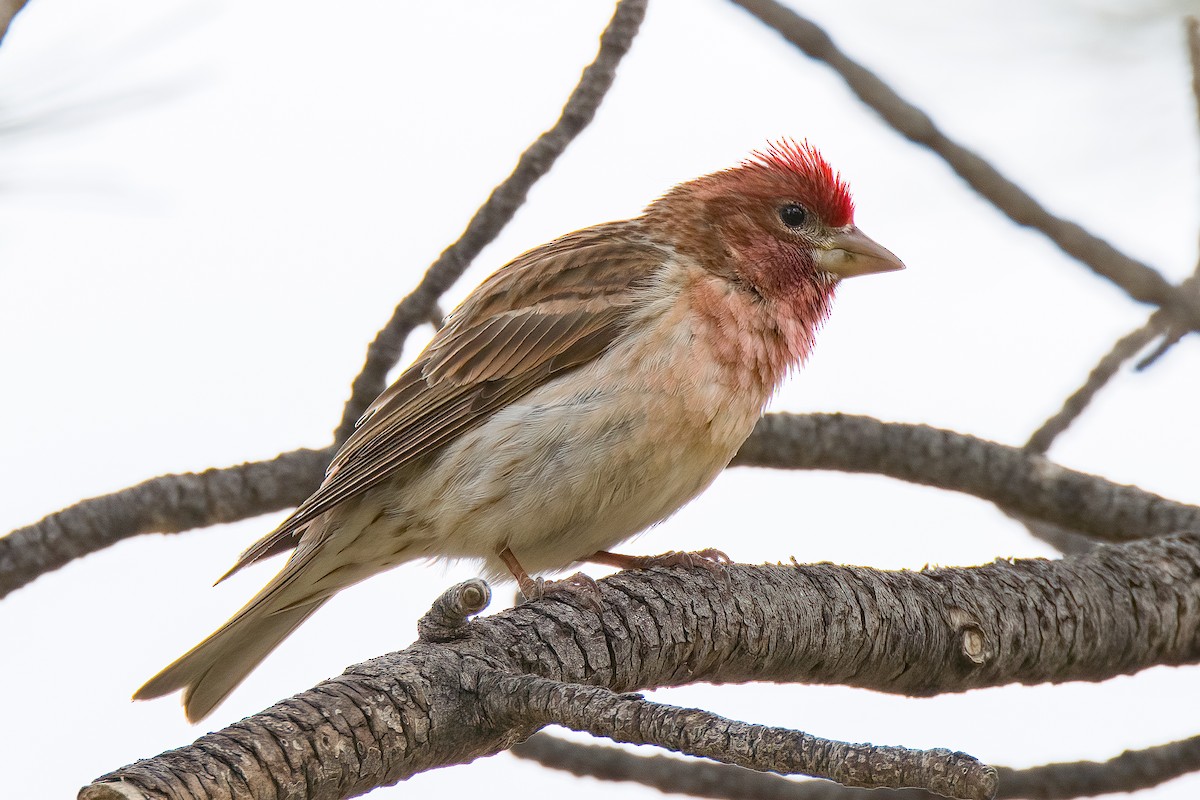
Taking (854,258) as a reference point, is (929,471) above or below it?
below

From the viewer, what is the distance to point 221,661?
4508 millimetres

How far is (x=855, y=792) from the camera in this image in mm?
4633

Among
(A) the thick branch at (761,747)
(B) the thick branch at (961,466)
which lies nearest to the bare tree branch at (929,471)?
(B) the thick branch at (961,466)

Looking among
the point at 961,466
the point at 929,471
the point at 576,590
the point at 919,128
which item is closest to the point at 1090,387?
the point at 961,466

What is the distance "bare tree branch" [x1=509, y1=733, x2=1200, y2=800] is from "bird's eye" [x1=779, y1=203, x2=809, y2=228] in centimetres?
217

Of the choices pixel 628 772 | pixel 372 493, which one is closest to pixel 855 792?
pixel 628 772

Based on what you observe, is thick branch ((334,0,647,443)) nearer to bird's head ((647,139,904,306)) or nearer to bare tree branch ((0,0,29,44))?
bird's head ((647,139,904,306))

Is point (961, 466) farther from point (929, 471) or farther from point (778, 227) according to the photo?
point (778, 227)

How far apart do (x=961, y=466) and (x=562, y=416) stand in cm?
160

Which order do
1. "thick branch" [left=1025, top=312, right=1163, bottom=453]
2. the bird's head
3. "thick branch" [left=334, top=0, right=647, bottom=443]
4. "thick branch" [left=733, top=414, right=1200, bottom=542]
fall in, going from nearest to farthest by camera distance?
"thick branch" [left=334, top=0, right=647, bottom=443] → "thick branch" [left=1025, top=312, right=1163, bottom=453] → "thick branch" [left=733, top=414, right=1200, bottom=542] → the bird's head

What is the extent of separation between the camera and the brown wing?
182 inches

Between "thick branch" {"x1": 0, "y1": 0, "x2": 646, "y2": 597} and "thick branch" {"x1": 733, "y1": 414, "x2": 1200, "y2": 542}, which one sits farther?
"thick branch" {"x1": 733, "y1": 414, "x2": 1200, "y2": 542}

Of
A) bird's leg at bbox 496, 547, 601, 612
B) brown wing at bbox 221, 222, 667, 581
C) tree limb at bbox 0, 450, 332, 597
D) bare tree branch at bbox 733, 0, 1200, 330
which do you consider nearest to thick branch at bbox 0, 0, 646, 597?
tree limb at bbox 0, 450, 332, 597

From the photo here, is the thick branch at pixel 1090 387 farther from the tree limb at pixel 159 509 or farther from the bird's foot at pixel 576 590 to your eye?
the tree limb at pixel 159 509
